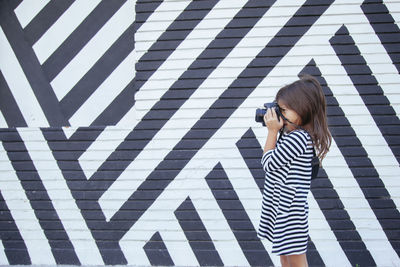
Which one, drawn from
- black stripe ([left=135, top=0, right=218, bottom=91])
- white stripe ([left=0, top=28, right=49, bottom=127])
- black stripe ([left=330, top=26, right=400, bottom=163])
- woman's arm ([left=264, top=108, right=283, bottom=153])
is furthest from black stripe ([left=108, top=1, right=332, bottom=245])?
woman's arm ([left=264, top=108, right=283, bottom=153])

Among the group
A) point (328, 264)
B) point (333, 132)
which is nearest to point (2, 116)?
point (333, 132)

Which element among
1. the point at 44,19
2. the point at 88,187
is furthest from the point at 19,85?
the point at 88,187

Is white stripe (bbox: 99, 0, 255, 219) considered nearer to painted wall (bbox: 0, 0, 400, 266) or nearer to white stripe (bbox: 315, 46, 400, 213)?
painted wall (bbox: 0, 0, 400, 266)

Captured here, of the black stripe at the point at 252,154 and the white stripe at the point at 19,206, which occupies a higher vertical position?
the white stripe at the point at 19,206

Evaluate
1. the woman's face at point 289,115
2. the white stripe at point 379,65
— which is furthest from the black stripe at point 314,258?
the woman's face at point 289,115

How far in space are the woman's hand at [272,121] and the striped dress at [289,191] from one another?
0.09 m

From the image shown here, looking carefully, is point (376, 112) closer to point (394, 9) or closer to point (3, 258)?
point (394, 9)

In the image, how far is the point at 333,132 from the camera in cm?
365

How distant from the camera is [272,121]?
2.33m

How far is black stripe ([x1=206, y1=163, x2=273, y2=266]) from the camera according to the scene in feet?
12.1

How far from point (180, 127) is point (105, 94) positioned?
91 cm

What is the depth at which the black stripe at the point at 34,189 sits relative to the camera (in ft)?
12.6

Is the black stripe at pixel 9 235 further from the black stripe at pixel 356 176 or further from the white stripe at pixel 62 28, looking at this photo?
the black stripe at pixel 356 176

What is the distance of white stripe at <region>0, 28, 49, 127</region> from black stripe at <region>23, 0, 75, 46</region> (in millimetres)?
259
